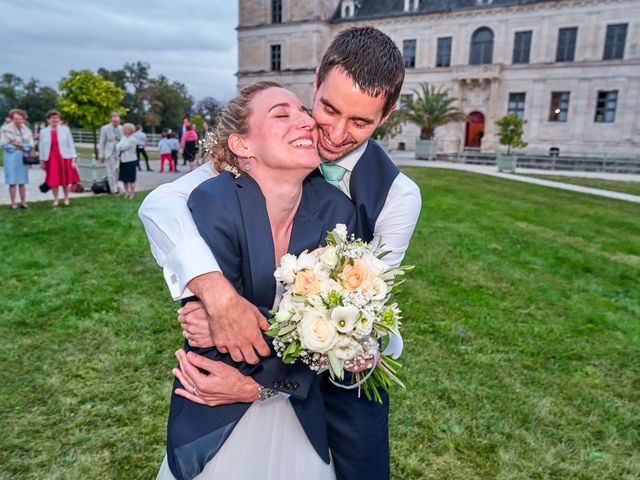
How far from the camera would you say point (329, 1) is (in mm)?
52062

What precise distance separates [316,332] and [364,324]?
0.19 m

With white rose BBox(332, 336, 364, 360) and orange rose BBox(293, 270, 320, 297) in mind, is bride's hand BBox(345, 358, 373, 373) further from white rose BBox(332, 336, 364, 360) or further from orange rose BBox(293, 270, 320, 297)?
orange rose BBox(293, 270, 320, 297)

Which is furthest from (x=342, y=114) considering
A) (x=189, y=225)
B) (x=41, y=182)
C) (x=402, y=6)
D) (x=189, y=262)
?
(x=402, y=6)

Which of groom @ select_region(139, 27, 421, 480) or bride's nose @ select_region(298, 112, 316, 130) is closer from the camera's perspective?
bride's nose @ select_region(298, 112, 316, 130)

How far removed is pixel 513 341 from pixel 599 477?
224 centimetres

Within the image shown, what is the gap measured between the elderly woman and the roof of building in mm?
44205

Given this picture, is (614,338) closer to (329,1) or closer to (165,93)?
(329,1)

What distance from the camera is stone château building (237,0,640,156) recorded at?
41438 mm

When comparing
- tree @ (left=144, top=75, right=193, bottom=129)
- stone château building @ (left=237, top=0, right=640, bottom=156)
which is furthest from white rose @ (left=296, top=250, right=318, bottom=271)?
tree @ (left=144, top=75, right=193, bottom=129)

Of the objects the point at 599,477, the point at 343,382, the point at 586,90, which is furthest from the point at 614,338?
the point at 586,90

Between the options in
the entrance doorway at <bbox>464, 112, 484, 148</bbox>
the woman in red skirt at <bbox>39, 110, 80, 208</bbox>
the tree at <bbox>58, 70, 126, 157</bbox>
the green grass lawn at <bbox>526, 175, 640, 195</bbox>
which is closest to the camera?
the woman in red skirt at <bbox>39, 110, 80, 208</bbox>

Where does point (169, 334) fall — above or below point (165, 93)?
below

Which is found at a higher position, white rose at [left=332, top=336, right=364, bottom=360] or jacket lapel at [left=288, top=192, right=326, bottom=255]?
jacket lapel at [left=288, top=192, right=326, bottom=255]

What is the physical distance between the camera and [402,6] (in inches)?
1953
